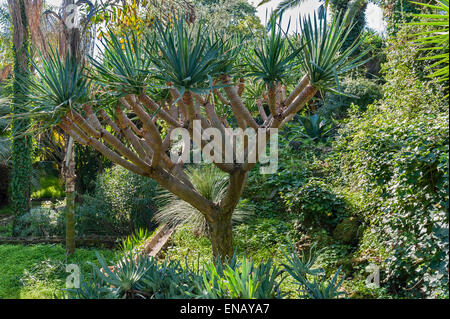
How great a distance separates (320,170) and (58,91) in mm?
5425

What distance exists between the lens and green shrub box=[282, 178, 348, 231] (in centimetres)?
507

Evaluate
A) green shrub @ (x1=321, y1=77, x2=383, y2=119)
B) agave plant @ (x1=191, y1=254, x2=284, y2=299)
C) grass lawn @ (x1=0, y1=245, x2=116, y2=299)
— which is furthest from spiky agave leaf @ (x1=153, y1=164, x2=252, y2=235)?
green shrub @ (x1=321, y1=77, x2=383, y2=119)

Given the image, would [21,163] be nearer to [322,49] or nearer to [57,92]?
[57,92]

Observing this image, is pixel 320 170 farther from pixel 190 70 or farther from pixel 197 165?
pixel 190 70

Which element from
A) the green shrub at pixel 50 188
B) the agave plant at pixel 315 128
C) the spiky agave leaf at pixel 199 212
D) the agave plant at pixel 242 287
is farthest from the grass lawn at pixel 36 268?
the green shrub at pixel 50 188

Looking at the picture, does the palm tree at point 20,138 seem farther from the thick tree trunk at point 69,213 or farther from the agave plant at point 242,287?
the agave plant at point 242,287

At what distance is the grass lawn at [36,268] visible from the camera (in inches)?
188

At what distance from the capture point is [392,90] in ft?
19.8

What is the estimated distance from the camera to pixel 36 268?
5.67 m

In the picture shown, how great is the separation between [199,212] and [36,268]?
288 centimetres

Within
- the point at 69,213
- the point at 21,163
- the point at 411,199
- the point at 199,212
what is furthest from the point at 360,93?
the point at 21,163

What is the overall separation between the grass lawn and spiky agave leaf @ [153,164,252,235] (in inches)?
49.2

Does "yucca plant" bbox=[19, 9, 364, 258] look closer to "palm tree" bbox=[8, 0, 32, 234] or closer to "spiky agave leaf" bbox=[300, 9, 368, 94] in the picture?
"spiky agave leaf" bbox=[300, 9, 368, 94]

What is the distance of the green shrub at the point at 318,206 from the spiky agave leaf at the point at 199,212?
1.30 meters
